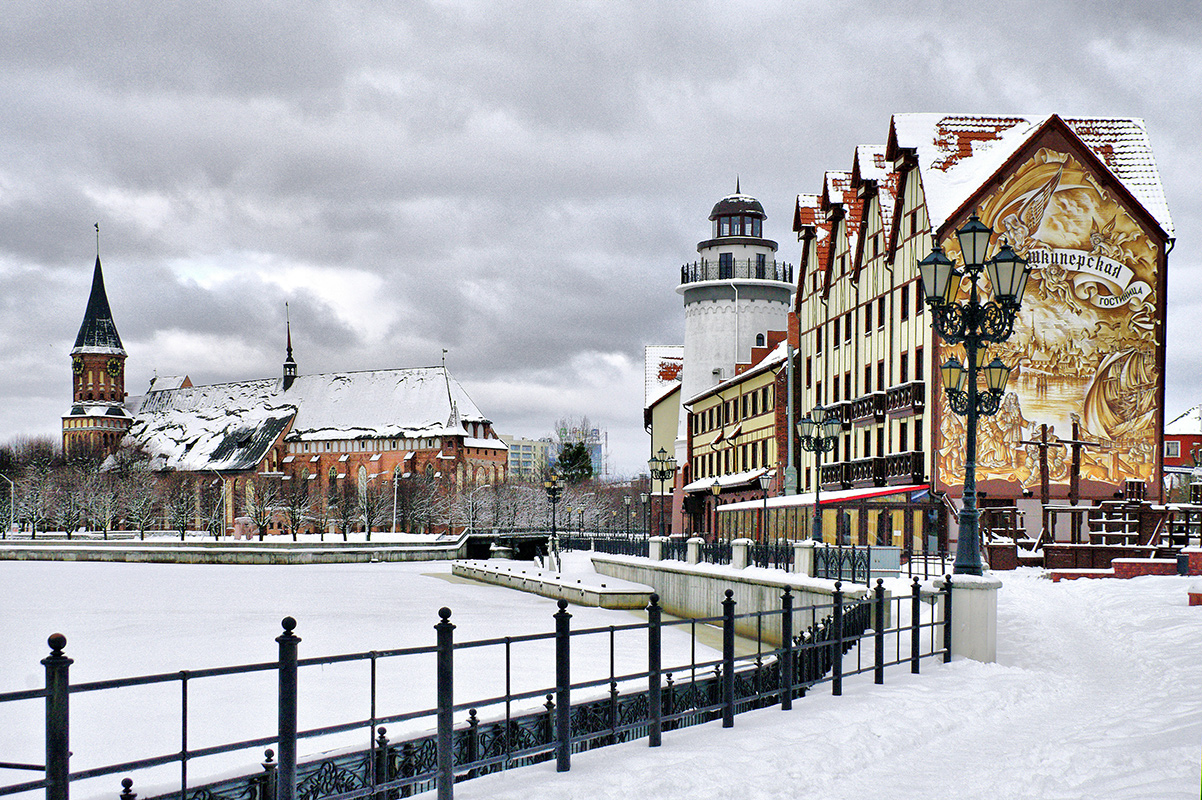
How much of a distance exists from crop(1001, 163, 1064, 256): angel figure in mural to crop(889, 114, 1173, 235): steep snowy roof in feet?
5.20

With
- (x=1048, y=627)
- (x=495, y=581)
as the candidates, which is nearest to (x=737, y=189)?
(x=495, y=581)

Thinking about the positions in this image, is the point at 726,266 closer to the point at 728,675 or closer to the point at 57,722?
the point at 728,675

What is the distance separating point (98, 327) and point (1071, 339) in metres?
140

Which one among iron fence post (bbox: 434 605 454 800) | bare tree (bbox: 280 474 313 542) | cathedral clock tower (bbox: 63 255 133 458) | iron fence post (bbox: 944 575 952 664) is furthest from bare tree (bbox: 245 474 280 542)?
iron fence post (bbox: 434 605 454 800)

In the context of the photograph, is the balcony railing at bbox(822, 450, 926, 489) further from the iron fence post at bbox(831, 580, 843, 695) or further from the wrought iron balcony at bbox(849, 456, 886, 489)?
the iron fence post at bbox(831, 580, 843, 695)

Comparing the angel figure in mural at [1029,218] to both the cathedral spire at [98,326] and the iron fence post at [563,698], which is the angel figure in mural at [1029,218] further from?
the cathedral spire at [98,326]

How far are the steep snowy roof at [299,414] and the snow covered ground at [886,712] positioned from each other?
297 feet

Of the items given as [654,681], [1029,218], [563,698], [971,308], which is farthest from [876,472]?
[563,698]

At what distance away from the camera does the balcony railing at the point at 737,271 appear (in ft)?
245

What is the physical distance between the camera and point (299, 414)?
133250 millimetres

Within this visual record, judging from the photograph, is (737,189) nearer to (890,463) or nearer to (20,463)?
(890,463)

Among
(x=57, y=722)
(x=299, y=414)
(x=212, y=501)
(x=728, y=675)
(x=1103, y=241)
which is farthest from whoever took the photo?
(x=299, y=414)

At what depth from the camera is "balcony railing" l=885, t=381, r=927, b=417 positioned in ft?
132

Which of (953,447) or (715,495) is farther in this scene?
(715,495)
